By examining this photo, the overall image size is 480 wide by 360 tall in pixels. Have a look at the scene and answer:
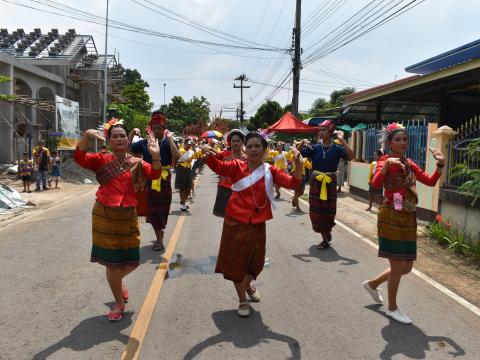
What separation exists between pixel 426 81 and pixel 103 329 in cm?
1050

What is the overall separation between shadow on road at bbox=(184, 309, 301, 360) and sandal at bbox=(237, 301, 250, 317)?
4 centimetres

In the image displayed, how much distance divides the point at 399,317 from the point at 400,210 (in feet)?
3.27

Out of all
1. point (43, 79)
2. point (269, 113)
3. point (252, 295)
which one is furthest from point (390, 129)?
point (269, 113)

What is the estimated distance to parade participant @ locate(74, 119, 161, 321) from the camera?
13.6 ft

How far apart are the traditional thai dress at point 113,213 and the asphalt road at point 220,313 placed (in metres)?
0.62

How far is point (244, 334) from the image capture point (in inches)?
158

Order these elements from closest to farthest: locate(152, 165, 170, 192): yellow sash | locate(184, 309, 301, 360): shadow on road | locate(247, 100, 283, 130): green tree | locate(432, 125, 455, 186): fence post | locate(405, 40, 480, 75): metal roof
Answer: locate(184, 309, 301, 360): shadow on road
locate(152, 165, 170, 192): yellow sash
locate(432, 125, 455, 186): fence post
locate(405, 40, 480, 75): metal roof
locate(247, 100, 283, 130): green tree

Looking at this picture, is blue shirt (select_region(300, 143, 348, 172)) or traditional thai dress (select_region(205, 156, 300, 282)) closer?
traditional thai dress (select_region(205, 156, 300, 282))

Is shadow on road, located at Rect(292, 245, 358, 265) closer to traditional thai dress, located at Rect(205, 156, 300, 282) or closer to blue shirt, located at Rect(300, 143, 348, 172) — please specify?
blue shirt, located at Rect(300, 143, 348, 172)

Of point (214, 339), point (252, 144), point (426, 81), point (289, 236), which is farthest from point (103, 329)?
point (426, 81)

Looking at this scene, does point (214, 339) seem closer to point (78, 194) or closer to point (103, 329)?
point (103, 329)

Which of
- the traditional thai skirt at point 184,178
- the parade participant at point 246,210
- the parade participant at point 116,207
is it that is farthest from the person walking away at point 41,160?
the parade participant at point 246,210

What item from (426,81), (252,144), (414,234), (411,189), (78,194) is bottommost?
(78,194)

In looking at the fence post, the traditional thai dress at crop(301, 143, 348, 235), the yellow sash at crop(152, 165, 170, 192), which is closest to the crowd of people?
the yellow sash at crop(152, 165, 170, 192)
